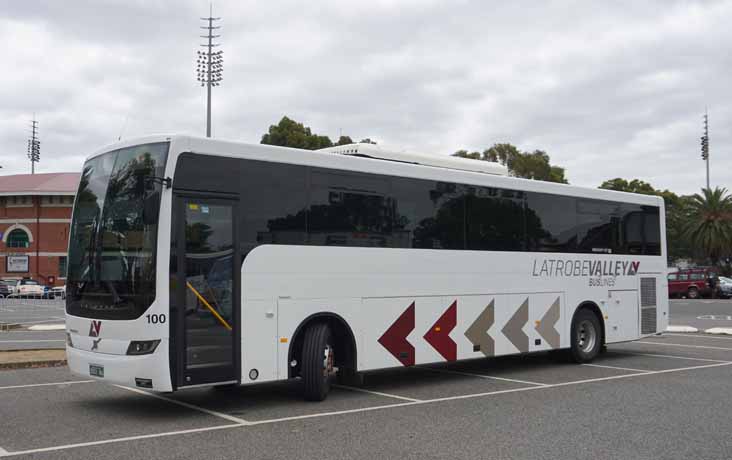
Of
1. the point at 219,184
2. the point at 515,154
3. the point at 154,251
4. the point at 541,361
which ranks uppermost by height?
the point at 515,154

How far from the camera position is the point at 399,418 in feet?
30.2

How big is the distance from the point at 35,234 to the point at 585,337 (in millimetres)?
61920

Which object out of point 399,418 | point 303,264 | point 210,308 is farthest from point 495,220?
point 210,308

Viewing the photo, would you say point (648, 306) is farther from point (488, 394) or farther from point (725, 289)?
point (725, 289)

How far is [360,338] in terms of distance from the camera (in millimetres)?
10930

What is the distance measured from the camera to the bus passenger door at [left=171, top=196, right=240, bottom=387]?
29.5ft

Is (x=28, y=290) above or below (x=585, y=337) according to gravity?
below

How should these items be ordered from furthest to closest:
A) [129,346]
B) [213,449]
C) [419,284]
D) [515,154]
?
[515,154] < [419,284] < [129,346] < [213,449]

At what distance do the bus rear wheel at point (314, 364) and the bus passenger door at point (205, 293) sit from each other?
1.09m

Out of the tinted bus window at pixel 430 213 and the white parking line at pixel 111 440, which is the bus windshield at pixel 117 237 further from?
the tinted bus window at pixel 430 213

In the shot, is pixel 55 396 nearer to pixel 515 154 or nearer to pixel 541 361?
pixel 541 361

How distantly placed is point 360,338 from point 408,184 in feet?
8.44

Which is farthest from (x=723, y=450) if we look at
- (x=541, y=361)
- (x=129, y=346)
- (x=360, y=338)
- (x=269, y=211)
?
(x=541, y=361)

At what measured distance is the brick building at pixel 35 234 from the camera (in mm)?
67125
